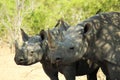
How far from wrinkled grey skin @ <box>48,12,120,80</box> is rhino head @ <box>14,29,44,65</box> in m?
1.68

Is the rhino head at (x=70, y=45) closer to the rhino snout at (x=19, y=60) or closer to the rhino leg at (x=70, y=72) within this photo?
the rhino leg at (x=70, y=72)

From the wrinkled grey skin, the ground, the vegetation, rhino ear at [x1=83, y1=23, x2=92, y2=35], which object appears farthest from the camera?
the vegetation

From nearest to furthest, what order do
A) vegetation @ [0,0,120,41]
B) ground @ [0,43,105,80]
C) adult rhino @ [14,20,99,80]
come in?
adult rhino @ [14,20,99,80]
ground @ [0,43,105,80]
vegetation @ [0,0,120,41]

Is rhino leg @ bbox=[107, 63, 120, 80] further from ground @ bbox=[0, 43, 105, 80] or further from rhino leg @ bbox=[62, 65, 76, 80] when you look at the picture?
ground @ bbox=[0, 43, 105, 80]

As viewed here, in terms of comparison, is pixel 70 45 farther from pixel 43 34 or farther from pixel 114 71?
pixel 43 34

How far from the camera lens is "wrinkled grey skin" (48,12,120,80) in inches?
258

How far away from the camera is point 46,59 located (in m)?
8.38

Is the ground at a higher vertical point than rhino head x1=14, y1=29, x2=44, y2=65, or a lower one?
lower

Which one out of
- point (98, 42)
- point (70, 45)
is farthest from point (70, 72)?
point (70, 45)

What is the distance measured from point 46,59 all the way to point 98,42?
6.13 ft

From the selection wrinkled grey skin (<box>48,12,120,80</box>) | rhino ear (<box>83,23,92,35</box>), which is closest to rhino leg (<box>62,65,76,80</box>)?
wrinkled grey skin (<box>48,12,120,80</box>)

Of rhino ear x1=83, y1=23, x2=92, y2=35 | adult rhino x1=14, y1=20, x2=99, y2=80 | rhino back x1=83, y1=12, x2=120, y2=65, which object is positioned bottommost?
adult rhino x1=14, y1=20, x2=99, y2=80

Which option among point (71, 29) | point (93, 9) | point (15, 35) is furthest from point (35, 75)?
point (15, 35)

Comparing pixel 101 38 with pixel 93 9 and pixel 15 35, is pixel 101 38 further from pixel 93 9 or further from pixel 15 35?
pixel 15 35
